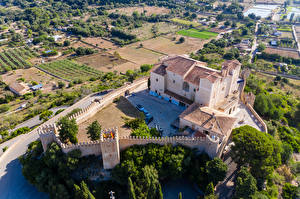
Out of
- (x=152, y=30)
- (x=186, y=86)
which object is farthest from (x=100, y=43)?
(x=186, y=86)

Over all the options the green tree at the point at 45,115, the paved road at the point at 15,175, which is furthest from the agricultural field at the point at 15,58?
the paved road at the point at 15,175

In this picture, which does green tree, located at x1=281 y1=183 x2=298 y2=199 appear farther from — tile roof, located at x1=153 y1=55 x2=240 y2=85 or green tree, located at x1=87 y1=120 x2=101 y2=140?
green tree, located at x1=87 y1=120 x2=101 y2=140

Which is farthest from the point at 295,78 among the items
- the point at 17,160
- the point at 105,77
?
the point at 17,160

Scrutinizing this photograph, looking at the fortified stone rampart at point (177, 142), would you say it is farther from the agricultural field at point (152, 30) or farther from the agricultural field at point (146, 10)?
the agricultural field at point (146, 10)

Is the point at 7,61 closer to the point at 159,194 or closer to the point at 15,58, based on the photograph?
the point at 15,58

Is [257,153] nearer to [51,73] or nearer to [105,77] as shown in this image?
[105,77]
